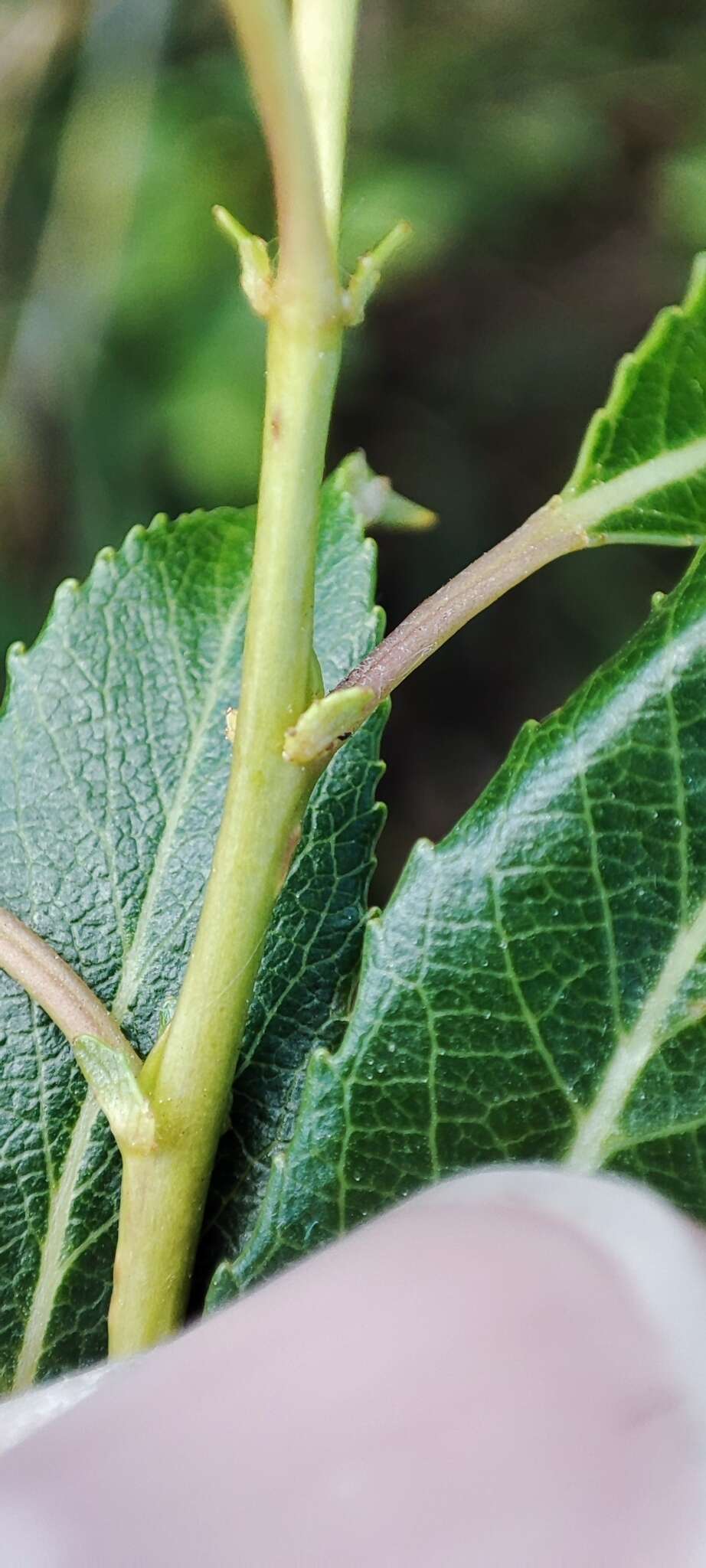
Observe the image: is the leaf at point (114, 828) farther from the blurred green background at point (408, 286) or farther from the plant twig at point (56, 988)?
the blurred green background at point (408, 286)

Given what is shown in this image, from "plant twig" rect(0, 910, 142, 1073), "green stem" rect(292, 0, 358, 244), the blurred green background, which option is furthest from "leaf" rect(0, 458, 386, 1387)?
the blurred green background

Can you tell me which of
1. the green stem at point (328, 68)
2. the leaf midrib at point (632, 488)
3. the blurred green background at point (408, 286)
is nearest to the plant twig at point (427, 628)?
the leaf midrib at point (632, 488)

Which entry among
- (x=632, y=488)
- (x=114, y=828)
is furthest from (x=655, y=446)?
(x=114, y=828)

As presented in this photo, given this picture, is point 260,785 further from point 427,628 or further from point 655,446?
point 655,446

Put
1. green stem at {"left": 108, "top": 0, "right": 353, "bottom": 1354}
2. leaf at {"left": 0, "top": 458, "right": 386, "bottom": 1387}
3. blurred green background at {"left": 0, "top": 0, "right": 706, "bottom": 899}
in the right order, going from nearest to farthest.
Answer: green stem at {"left": 108, "top": 0, "right": 353, "bottom": 1354} < leaf at {"left": 0, "top": 458, "right": 386, "bottom": 1387} < blurred green background at {"left": 0, "top": 0, "right": 706, "bottom": 899}

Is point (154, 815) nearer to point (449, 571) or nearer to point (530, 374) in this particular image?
point (449, 571)

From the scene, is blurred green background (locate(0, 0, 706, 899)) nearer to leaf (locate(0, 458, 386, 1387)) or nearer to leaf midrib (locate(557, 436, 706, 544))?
leaf (locate(0, 458, 386, 1387))
